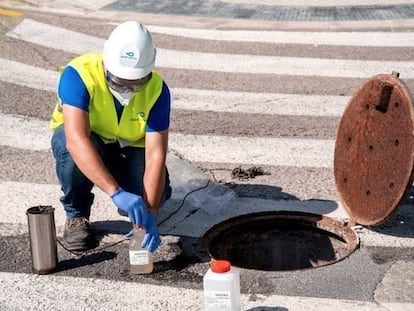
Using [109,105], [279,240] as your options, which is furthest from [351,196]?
[109,105]

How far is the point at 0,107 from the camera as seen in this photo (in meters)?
7.50

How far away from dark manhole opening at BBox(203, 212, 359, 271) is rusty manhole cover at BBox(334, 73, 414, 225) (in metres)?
0.21

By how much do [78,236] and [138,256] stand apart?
49 cm

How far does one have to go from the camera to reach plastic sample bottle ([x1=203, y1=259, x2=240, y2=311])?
4.07 meters

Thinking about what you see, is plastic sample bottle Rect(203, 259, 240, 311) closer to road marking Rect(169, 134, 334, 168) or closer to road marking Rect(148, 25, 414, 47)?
road marking Rect(169, 134, 334, 168)

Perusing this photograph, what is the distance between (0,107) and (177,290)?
3.58 meters

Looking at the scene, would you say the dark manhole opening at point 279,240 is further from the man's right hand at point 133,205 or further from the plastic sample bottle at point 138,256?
the man's right hand at point 133,205

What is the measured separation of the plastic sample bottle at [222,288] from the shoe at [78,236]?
1.06 metres

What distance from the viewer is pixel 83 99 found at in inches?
184

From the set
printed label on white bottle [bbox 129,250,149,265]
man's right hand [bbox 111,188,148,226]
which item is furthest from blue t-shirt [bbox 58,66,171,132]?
printed label on white bottle [bbox 129,250,149,265]

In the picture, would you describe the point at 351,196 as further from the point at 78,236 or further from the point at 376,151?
the point at 78,236

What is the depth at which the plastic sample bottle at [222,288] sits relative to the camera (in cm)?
407

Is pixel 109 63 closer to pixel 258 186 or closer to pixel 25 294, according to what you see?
pixel 25 294

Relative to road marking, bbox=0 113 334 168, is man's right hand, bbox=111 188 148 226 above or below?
above
